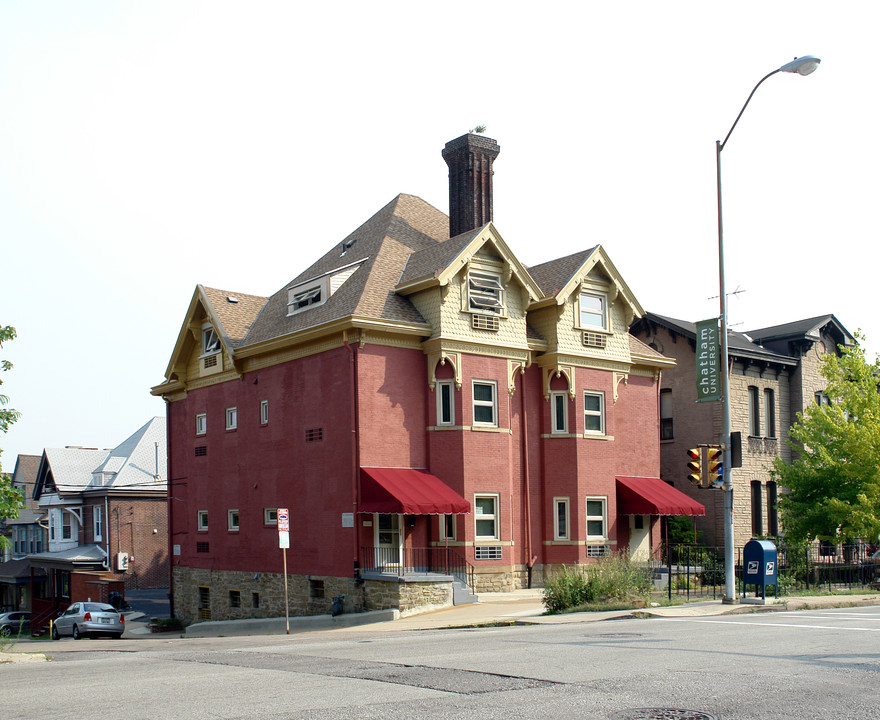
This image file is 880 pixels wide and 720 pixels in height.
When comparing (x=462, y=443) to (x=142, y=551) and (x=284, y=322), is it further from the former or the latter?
(x=142, y=551)

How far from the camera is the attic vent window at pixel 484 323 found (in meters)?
28.7

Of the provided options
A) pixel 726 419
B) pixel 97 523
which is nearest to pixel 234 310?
pixel 726 419

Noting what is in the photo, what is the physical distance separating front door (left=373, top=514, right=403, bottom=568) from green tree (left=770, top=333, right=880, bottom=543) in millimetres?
14112

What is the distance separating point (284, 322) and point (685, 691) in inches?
948

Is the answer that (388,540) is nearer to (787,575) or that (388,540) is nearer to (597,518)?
(597,518)

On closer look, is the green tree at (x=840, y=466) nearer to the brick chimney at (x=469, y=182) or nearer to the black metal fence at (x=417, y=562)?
the black metal fence at (x=417, y=562)

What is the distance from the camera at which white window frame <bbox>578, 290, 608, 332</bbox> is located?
103 ft

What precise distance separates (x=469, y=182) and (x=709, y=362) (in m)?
11.7

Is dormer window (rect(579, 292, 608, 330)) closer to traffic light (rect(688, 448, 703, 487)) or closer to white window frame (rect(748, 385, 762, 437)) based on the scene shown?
white window frame (rect(748, 385, 762, 437))

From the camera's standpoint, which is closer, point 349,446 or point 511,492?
point 349,446

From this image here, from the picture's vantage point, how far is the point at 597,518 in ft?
101

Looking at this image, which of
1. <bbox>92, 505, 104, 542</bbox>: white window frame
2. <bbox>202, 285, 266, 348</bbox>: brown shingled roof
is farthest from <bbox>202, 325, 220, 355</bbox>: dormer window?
<bbox>92, 505, 104, 542</bbox>: white window frame

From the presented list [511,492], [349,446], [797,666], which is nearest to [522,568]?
[511,492]

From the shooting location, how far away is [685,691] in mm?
9453
